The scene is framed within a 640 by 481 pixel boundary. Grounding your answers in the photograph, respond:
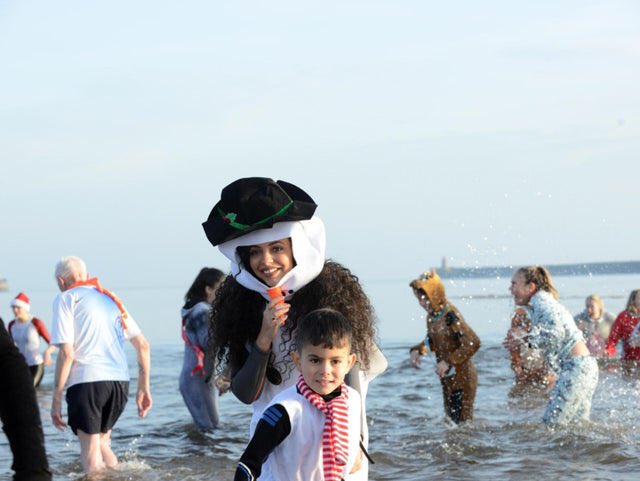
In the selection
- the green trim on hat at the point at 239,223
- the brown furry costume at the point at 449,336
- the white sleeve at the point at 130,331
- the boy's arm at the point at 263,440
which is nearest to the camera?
the boy's arm at the point at 263,440

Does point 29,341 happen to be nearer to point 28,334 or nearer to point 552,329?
point 28,334

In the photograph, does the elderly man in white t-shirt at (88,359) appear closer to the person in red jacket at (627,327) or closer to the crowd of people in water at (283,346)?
the crowd of people in water at (283,346)

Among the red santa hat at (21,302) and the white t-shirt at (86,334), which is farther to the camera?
the red santa hat at (21,302)

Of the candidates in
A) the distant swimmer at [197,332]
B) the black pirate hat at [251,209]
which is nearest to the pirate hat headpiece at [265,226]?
the black pirate hat at [251,209]

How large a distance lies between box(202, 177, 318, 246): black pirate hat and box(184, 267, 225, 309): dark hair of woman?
21.4 feet

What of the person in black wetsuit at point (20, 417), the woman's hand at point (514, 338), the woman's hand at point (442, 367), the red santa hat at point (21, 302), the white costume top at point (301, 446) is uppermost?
the person in black wetsuit at point (20, 417)

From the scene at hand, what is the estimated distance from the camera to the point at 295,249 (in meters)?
4.44

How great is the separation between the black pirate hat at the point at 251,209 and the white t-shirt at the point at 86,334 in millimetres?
3994

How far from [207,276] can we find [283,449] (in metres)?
7.08

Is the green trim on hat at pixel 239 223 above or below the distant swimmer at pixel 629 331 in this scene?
above

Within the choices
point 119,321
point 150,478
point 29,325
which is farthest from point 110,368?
point 29,325

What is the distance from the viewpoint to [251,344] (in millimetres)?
4547

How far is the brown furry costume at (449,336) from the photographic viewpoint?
10.2m

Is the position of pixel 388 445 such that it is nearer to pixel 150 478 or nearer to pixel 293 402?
pixel 150 478
